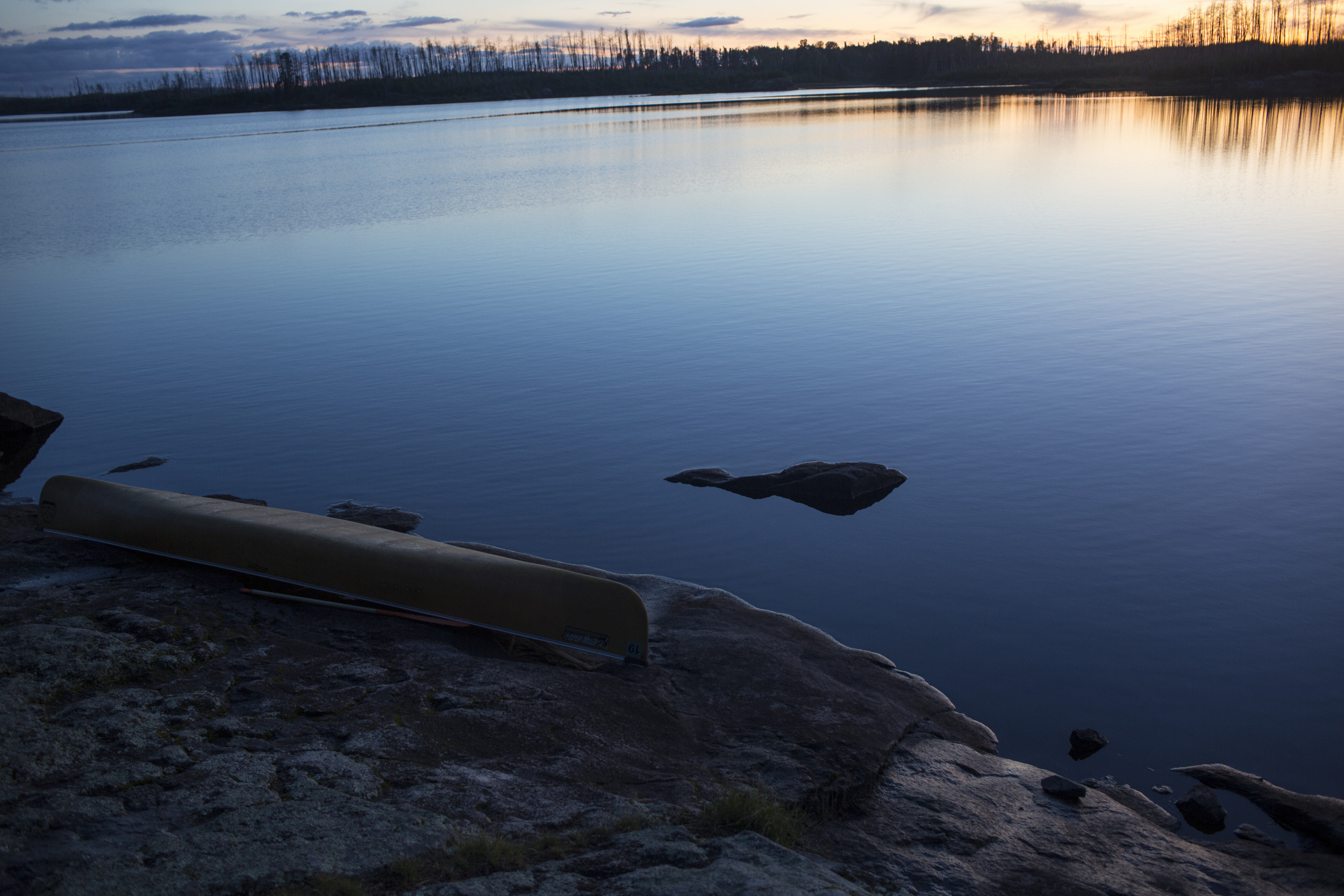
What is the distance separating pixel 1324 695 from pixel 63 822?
6867 millimetres

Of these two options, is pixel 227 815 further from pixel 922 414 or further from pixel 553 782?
pixel 922 414

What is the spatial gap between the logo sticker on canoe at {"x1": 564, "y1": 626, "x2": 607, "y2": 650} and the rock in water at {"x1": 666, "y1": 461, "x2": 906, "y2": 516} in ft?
12.7

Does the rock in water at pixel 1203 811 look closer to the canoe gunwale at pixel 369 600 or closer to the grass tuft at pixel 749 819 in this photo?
the grass tuft at pixel 749 819

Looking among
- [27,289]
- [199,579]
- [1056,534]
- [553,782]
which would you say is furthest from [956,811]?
[27,289]

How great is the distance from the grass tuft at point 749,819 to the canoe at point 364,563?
67.9 inches

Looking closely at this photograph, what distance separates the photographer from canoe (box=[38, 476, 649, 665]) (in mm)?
5602

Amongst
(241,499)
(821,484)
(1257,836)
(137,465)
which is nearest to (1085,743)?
(1257,836)

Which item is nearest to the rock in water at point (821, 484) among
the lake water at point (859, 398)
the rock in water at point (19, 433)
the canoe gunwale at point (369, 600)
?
the lake water at point (859, 398)

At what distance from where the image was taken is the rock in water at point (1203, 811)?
190 inches

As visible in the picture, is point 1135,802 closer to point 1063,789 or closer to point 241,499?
point 1063,789

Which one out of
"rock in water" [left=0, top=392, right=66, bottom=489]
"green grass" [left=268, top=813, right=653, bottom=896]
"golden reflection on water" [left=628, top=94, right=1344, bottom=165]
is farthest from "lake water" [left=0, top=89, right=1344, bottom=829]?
"golden reflection on water" [left=628, top=94, right=1344, bottom=165]

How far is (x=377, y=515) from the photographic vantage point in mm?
8672

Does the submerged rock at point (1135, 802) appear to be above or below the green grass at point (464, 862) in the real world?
below

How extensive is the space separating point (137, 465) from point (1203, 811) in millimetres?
10201
